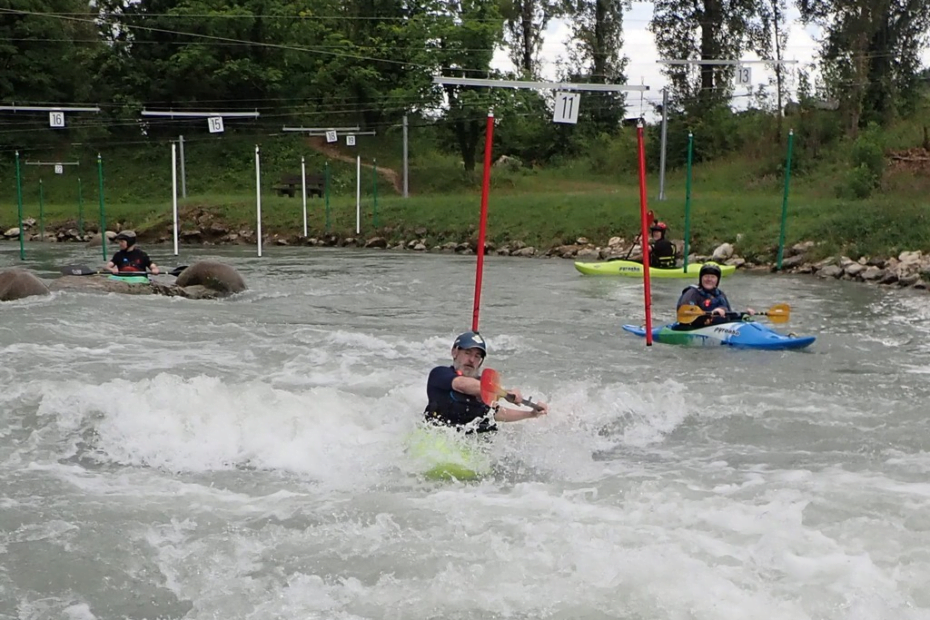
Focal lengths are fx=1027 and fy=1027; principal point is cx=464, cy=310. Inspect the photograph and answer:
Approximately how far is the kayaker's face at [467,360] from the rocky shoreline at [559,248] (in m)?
13.8

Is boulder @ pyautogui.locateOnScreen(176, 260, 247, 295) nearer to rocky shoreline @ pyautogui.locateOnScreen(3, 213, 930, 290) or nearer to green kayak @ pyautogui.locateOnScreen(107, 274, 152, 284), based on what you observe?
green kayak @ pyautogui.locateOnScreen(107, 274, 152, 284)

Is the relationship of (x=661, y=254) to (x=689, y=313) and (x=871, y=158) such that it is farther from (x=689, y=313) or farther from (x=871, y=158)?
(x=871, y=158)

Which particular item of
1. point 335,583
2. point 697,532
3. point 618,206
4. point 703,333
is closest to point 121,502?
point 335,583

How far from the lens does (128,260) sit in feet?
57.5

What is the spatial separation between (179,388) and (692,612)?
5.45m

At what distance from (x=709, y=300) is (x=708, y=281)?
232mm

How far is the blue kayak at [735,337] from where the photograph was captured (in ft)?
38.8

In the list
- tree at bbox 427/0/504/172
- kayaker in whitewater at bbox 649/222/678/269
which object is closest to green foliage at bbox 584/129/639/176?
tree at bbox 427/0/504/172

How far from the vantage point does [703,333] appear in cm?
1227

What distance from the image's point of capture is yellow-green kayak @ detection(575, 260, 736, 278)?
20.2m

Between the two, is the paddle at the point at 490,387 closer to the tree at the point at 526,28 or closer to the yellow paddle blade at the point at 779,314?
the yellow paddle blade at the point at 779,314

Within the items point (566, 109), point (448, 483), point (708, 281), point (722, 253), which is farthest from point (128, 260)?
point (722, 253)

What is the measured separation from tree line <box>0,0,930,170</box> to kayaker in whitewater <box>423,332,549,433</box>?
3122 centimetres

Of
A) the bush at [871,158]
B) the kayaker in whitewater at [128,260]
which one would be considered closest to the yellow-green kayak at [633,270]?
the bush at [871,158]
